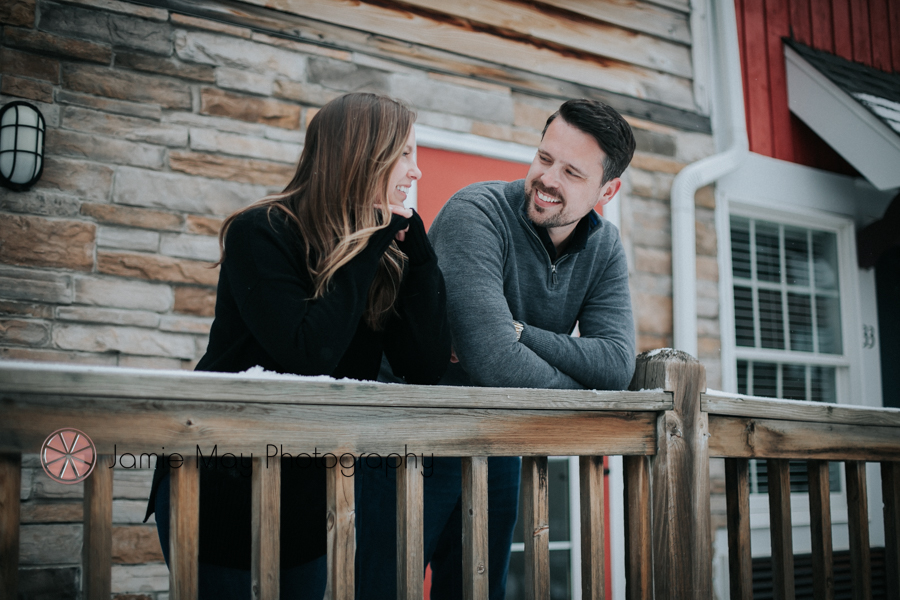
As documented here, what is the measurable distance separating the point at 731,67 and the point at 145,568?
4039 millimetres

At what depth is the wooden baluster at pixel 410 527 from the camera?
127cm

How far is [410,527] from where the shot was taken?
4.21ft

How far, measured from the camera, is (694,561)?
1.53 m

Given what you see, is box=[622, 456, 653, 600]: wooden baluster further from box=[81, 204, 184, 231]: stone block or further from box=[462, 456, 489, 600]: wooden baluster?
box=[81, 204, 184, 231]: stone block

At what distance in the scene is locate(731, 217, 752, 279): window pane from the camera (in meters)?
4.30

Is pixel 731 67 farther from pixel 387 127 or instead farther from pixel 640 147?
pixel 387 127

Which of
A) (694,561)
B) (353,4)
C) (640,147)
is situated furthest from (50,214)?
(640,147)

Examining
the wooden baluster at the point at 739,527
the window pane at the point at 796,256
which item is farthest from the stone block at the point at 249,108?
the window pane at the point at 796,256

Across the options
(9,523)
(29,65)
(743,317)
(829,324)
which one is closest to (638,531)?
(9,523)

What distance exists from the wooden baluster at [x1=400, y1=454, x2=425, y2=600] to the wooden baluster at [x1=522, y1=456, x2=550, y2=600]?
24cm

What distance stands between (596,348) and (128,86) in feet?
7.15

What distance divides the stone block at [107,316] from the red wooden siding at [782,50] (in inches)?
143

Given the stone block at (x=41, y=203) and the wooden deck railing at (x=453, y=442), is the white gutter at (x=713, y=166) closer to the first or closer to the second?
the wooden deck railing at (x=453, y=442)

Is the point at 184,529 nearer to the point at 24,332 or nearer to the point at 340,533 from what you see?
the point at 340,533
